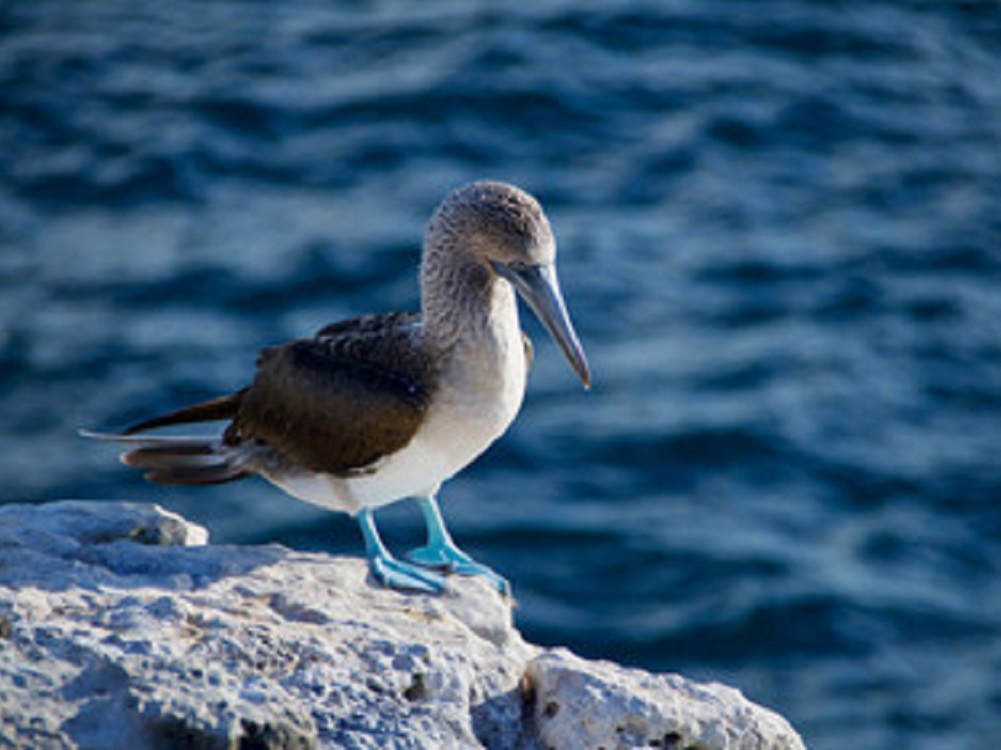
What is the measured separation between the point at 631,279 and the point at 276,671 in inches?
334

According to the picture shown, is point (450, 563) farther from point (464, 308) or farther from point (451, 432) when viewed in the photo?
point (464, 308)

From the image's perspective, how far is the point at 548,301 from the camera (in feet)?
21.2

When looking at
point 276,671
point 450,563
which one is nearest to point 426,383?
point 450,563

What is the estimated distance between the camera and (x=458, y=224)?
6578 millimetres

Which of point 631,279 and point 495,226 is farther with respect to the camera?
point 631,279

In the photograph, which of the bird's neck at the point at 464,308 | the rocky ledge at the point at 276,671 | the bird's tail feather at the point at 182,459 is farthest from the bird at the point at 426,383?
the rocky ledge at the point at 276,671

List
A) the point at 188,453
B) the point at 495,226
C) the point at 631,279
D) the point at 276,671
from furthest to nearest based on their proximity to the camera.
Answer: the point at 631,279
the point at 188,453
the point at 495,226
the point at 276,671

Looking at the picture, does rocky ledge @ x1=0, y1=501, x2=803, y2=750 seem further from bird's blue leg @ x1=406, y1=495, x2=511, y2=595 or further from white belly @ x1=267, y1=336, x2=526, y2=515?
white belly @ x1=267, y1=336, x2=526, y2=515

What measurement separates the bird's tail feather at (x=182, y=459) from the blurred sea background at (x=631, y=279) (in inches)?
151

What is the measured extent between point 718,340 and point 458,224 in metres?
6.43

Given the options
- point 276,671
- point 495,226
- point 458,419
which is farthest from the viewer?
point 458,419

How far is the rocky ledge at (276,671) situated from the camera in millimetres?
4730

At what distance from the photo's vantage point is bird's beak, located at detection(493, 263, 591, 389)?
645cm

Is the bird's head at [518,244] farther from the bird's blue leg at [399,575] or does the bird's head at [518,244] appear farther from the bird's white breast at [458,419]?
the bird's blue leg at [399,575]
